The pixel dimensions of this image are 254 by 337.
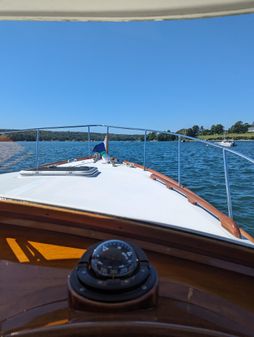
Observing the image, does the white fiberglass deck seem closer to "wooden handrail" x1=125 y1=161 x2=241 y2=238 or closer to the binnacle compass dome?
"wooden handrail" x1=125 y1=161 x2=241 y2=238

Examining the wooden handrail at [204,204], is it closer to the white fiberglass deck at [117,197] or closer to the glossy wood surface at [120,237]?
the white fiberglass deck at [117,197]

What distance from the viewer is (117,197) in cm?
219

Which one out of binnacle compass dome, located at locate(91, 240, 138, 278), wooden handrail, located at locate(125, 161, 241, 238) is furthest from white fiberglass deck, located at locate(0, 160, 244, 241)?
binnacle compass dome, located at locate(91, 240, 138, 278)

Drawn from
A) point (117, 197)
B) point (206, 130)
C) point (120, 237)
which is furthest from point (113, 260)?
point (206, 130)

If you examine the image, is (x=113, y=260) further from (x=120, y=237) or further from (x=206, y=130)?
(x=206, y=130)

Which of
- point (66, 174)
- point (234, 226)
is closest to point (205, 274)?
point (234, 226)

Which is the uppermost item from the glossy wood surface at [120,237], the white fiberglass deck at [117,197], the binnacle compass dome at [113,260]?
the binnacle compass dome at [113,260]

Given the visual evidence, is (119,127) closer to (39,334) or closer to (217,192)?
(217,192)

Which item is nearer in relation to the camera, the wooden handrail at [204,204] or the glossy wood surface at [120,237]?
the glossy wood surface at [120,237]

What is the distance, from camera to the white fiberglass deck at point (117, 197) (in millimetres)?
Answer: 1697

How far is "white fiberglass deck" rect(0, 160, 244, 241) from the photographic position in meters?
1.70

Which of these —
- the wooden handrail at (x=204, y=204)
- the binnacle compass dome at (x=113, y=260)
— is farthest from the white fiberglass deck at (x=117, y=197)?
the binnacle compass dome at (x=113, y=260)

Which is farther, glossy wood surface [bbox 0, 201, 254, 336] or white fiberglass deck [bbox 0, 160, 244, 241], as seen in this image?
white fiberglass deck [bbox 0, 160, 244, 241]

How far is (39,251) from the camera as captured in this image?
1.46m
